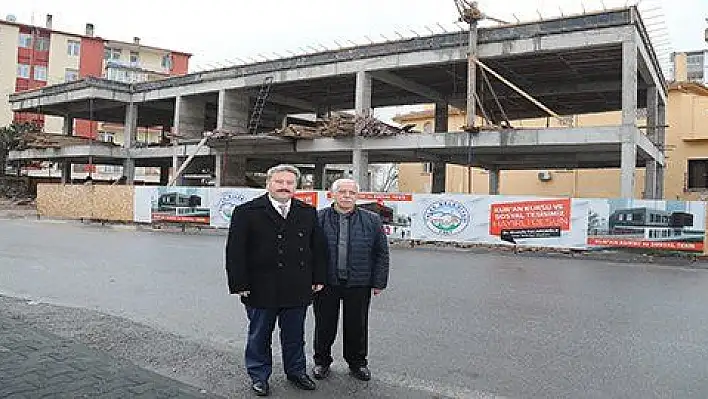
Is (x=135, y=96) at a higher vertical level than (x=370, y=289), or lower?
higher

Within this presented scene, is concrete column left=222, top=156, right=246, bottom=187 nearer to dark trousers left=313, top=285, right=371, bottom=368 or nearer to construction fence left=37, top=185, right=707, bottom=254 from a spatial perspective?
construction fence left=37, top=185, right=707, bottom=254

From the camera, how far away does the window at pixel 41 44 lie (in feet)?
234

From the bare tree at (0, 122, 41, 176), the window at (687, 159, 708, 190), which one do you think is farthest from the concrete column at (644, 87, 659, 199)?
the bare tree at (0, 122, 41, 176)

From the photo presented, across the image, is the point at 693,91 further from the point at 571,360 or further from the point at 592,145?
the point at 571,360

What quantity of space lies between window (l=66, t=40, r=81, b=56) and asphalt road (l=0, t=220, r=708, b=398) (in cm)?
6666

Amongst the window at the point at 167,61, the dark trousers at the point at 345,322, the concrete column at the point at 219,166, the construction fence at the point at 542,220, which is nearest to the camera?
the dark trousers at the point at 345,322

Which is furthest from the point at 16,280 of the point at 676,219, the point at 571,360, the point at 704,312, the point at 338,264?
the point at 676,219

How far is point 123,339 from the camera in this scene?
20.3 feet

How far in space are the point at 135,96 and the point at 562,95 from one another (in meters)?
26.3

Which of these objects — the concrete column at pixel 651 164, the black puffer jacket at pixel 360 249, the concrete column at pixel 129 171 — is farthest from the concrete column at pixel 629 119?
the concrete column at pixel 129 171

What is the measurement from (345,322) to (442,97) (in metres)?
31.0

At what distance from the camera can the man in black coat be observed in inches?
185

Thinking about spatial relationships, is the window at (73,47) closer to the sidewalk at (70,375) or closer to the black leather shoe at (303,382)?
the sidewalk at (70,375)

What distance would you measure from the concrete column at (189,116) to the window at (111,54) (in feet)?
145
